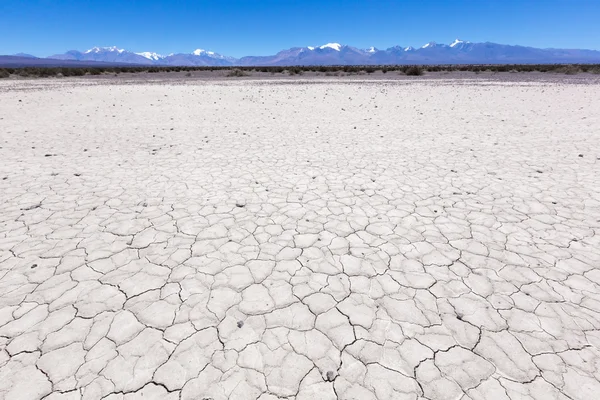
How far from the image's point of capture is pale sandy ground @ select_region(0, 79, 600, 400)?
2.17m

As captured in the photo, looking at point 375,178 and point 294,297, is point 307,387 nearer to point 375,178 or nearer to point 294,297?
point 294,297

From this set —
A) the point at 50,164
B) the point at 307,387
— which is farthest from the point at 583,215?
the point at 50,164

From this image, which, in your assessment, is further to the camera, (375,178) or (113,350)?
(375,178)

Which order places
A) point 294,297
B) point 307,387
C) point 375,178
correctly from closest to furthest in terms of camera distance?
point 307,387
point 294,297
point 375,178

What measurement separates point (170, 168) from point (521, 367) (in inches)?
247

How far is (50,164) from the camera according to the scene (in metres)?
6.38

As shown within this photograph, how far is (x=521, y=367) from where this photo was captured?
2205 millimetres

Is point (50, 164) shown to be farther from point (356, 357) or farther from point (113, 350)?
point (356, 357)

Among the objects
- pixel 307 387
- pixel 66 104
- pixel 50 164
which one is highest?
pixel 66 104

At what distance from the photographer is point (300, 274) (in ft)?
10.5

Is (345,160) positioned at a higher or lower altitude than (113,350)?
higher

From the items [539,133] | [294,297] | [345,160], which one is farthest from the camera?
[539,133]

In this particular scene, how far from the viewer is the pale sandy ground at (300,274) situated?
2172 millimetres

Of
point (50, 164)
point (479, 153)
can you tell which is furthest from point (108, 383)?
point (479, 153)
